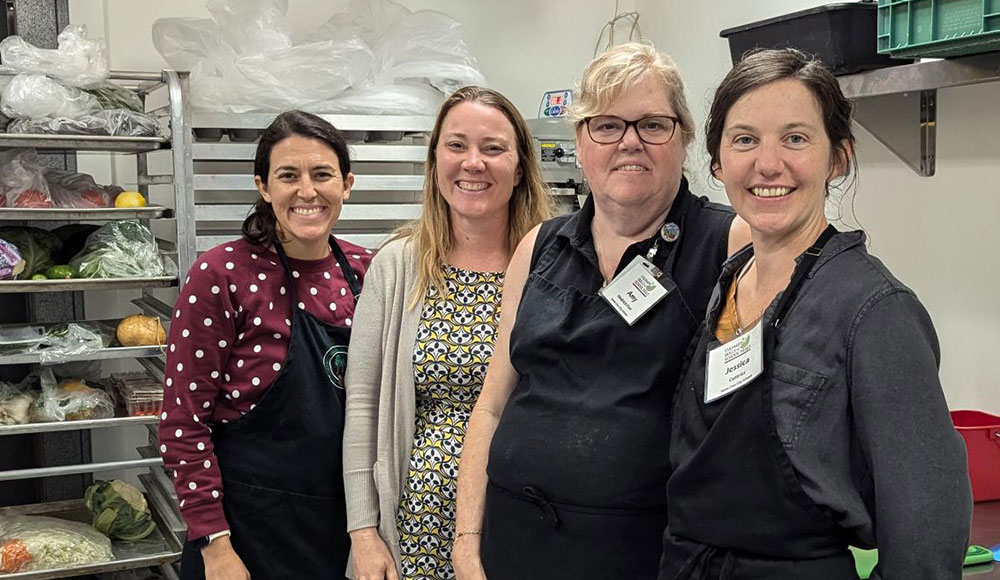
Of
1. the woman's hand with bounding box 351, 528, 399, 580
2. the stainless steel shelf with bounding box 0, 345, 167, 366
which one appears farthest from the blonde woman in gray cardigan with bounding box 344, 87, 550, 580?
the stainless steel shelf with bounding box 0, 345, 167, 366

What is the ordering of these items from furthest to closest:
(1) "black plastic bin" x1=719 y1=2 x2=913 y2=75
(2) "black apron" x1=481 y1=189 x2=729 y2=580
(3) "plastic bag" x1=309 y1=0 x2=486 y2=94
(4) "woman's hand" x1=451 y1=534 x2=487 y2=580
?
(3) "plastic bag" x1=309 y1=0 x2=486 y2=94 < (1) "black plastic bin" x1=719 y1=2 x2=913 y2=75 < (4) "woman's hand" x1=451 y1=534 x2=487 y2=580 < (2) "black apron" x1=481 y1=189 x2=729 y2=580

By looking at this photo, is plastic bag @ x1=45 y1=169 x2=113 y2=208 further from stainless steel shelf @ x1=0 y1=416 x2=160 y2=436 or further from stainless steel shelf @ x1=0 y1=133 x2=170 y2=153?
stainless steel shelf @ x1=0 y1=416 x2=160 y2=436

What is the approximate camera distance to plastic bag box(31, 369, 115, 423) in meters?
2.99

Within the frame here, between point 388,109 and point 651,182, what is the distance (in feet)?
6.30

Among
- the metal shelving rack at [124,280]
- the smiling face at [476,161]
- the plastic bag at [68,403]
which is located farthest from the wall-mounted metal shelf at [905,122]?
the plastic bag at [68,403]

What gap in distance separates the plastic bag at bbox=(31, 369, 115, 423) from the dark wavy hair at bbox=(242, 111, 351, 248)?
1.25m

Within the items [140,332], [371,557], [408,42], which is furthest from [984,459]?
[140,332]

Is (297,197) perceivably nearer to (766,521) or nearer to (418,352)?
(418,352)

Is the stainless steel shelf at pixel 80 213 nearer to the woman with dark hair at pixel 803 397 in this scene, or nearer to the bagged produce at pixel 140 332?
the bagged produce at pixel 140 332

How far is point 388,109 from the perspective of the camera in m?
3.35

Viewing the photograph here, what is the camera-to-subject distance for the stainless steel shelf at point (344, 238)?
10.4 feet

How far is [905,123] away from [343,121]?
1.72 meters

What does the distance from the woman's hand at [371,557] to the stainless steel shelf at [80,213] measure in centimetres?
144

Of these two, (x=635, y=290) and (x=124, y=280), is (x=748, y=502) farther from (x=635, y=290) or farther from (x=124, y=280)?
(x=124, y=280)
